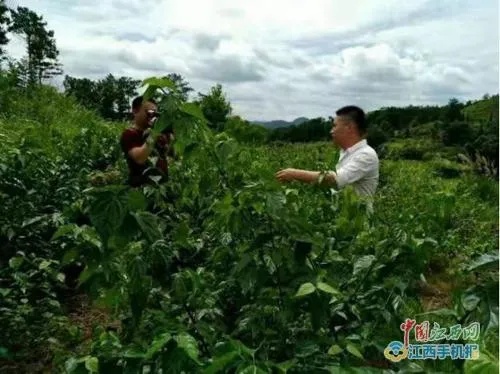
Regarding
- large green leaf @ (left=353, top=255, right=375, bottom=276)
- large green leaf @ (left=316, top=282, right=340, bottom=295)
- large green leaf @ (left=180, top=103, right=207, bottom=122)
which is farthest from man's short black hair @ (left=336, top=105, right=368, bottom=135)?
large green leaf @ (left=316, top=282, right=340, bottom=295)

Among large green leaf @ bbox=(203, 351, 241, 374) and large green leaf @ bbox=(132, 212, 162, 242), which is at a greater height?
large green leaf @ bbox=(132, 212, 162, 242)

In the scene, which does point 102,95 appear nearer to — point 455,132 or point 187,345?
point 455,132

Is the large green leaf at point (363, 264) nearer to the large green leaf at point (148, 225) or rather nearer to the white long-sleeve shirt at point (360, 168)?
the large green leaf at point (148, 225)

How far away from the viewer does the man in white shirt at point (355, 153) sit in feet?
A: 9.35

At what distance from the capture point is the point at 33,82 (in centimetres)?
984

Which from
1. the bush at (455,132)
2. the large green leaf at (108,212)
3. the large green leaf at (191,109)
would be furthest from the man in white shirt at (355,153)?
the bush at (455,132)

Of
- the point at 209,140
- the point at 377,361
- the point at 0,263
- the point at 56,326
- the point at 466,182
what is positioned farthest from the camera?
the point at 466,182

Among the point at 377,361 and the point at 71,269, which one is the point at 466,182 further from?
the point at 377,361

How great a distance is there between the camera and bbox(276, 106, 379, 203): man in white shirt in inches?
112

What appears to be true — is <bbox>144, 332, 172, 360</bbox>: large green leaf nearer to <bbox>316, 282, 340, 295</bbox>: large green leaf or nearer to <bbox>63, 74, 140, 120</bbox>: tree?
→ <bbox>316, 282, 340, 295</bbox>: large green leaf

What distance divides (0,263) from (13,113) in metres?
5.02

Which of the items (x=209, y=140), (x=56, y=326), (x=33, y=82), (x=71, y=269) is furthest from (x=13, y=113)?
(x=209, y=140)

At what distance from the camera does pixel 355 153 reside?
2938 mm

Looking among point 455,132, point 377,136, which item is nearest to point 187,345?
point 377,136
